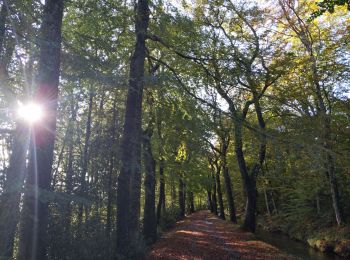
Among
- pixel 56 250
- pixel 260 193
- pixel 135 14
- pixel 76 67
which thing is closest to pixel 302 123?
pixel 135 14

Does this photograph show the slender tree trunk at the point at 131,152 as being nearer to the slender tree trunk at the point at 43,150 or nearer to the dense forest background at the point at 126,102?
the dense forest background at the point at 126,102

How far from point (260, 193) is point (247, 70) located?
38.7m

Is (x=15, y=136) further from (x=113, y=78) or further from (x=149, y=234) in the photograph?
(x=149, y=234)

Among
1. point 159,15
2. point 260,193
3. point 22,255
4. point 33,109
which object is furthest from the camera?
point 260,193

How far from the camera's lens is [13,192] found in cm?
602

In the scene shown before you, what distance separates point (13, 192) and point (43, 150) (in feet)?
3.62

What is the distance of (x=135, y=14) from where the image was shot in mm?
10773

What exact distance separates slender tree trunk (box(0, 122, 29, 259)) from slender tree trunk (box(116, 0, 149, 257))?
2695 millimetres

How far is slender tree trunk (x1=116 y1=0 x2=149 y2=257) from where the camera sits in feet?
31.5

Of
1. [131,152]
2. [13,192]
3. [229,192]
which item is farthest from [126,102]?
[229,192]

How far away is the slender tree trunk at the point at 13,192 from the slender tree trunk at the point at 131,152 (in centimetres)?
270

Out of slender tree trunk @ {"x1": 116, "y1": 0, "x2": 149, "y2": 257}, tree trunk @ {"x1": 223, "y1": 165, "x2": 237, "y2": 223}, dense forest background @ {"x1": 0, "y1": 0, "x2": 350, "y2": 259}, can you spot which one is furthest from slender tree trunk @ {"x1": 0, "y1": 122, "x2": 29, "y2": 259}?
tree trunk @ {"x1": 223, "y1": 165, "x2": 237, "y2": 223}

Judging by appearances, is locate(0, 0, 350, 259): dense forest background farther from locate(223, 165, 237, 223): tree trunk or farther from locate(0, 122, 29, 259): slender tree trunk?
locate(223, 165, 237, 223): tree trunk

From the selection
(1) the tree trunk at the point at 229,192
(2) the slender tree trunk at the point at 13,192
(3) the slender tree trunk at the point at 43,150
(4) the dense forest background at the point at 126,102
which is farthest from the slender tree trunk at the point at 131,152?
(1) the tree trunk at the point at 229,192
